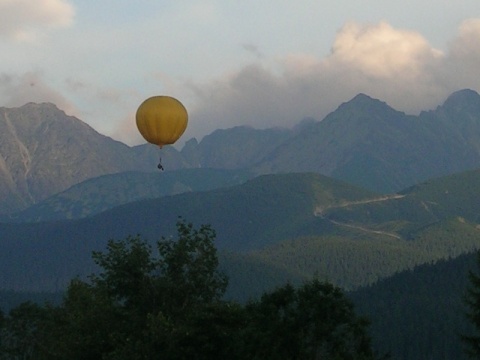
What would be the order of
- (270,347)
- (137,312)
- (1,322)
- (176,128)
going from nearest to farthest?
(270,347) → (137,312) → (176,128) → (1,322)

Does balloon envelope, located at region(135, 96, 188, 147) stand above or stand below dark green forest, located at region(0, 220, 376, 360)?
above

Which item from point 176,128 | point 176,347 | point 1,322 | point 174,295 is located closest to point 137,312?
point 174,295

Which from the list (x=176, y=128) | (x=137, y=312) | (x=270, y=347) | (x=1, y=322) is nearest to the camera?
(x=270, y=347)

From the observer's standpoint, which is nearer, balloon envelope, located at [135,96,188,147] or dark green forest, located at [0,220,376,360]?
dark green forest, located at [0,220,376,360]

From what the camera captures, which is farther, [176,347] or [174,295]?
[174,295]

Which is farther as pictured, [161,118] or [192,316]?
[161,118]

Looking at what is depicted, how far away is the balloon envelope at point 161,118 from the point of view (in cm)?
11019

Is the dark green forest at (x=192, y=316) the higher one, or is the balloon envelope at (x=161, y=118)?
the balloon envelope at (x=161, y=118)

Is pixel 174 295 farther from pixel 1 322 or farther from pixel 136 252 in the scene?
pixel 1 322

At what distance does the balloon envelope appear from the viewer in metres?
110

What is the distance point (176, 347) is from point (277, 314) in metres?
8.54

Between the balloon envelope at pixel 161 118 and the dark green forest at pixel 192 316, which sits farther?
the balloon envelope at pixel 161 118

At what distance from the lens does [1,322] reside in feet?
550

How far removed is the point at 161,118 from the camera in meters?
110
